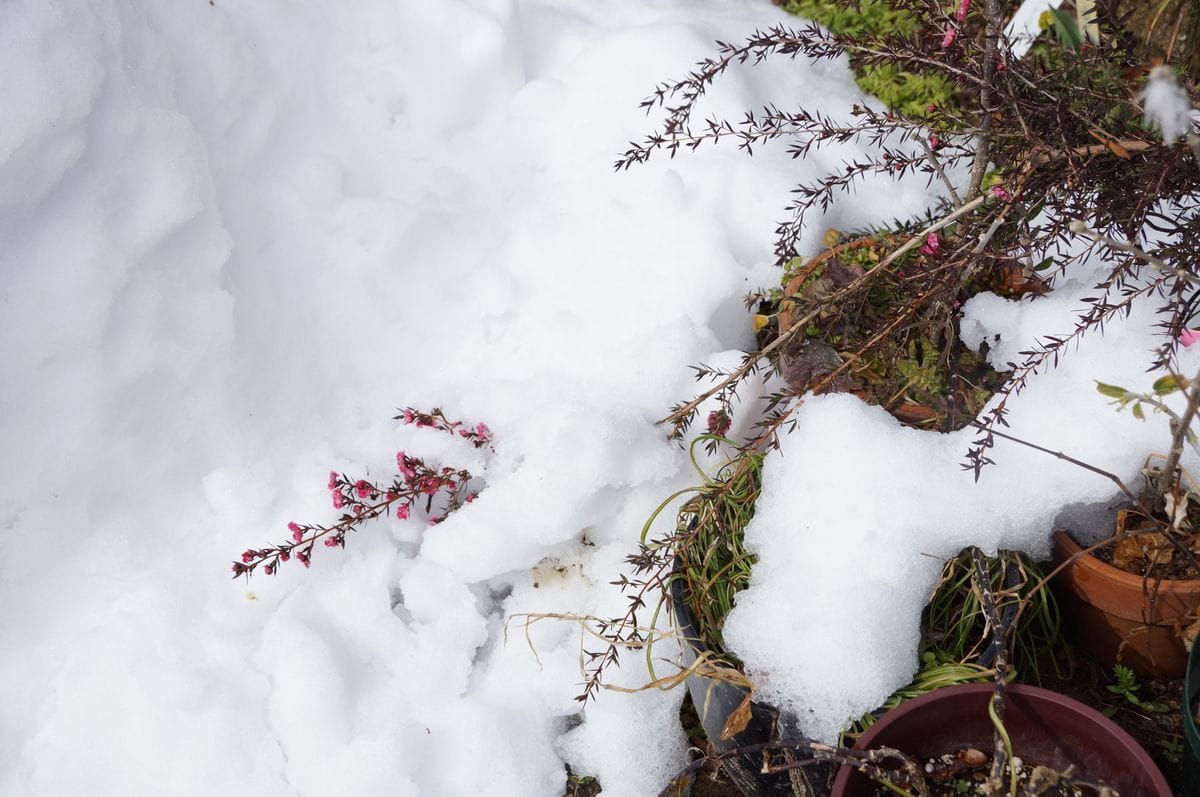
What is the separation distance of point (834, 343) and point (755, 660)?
845mm

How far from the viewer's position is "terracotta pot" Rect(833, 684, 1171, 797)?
5.23 ft

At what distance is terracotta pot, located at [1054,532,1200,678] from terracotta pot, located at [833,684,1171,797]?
376mm

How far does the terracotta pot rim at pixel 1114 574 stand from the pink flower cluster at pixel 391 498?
1.37 meters

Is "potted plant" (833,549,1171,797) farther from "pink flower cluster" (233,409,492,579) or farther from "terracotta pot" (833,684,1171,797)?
"pink flower cluster" (233,409,492,579)

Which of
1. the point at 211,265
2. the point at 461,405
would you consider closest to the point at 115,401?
the point at 211,265

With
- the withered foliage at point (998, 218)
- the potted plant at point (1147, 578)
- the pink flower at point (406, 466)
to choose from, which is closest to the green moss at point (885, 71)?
the withered foliage at point (998, 218)

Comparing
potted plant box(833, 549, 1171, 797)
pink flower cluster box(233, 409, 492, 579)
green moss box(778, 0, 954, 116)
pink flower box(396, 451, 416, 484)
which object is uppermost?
green moss box(778, 0, 954, 116)

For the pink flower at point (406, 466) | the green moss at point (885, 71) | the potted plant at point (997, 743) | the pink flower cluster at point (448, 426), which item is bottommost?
the potted plant at point (997, 743)

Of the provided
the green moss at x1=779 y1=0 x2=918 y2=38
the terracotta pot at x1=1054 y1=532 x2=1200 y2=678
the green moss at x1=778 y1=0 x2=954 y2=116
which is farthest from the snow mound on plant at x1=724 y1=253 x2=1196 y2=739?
the green moss at x1=779 y1=0 x2=918 y2=38

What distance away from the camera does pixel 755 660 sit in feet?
6.10

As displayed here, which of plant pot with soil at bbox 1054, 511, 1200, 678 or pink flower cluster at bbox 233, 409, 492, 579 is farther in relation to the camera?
pink flower cluster at bbox 233, 409, 492, 579

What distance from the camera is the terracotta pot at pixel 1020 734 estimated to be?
1593mm

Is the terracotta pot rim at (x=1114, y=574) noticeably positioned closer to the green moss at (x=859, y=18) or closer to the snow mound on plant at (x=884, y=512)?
the snow mound on plant at (x=884, y=512)

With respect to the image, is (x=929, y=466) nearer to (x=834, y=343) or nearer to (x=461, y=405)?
(x=834, y=343)
